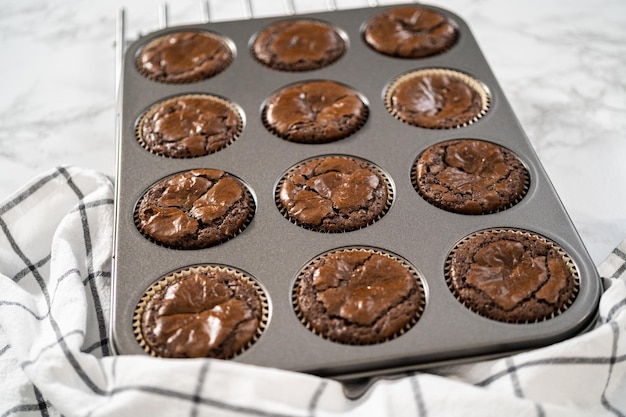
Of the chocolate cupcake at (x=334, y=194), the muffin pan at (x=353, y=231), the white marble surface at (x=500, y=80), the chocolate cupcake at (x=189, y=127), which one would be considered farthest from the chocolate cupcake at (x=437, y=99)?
the chocolate cupcake at (x=189, y=127)

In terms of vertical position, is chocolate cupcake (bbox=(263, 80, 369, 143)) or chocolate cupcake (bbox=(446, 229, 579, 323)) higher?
chocolate cupcake (bbox=(263, 80, 369, 143))

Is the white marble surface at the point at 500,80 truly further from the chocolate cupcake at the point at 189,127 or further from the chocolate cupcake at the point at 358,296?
the chocolate cupcake at the point at 358,296

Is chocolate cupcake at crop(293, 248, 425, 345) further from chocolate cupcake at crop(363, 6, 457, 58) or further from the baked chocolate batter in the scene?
chocolate cupcake at crop(363, 6, 457, 58)

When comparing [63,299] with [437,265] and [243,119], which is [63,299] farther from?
[437,265]

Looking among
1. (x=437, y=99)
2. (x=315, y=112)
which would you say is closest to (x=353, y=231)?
(x=315, y=112)

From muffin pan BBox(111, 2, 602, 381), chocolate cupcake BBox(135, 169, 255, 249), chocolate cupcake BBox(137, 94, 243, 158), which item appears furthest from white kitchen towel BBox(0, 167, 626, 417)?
chocolate cupcake BBox(137, 94, 243, 158)

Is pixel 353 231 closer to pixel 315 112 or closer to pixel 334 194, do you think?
pixel 334 194
